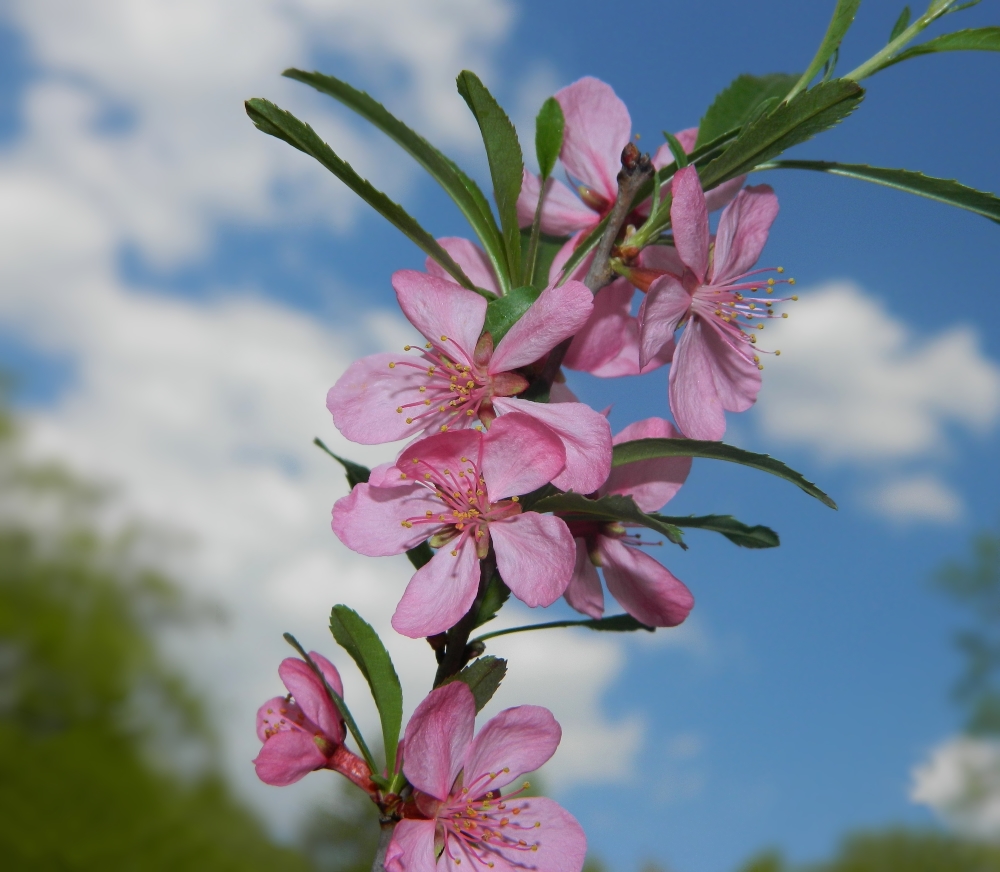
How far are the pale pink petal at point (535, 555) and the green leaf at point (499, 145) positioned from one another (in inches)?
15.5

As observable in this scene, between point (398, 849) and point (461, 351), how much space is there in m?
0.58

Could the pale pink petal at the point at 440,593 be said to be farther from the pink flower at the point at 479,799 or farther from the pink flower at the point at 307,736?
the pink flower at the point at 307,736

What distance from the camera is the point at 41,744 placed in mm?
7945

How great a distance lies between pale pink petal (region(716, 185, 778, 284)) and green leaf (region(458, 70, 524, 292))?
28cm

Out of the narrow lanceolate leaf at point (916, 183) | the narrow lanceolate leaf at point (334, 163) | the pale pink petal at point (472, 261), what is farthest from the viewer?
the pale pink petal at point (472, 261)

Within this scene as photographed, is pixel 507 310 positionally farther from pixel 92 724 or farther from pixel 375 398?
pixel 92 724

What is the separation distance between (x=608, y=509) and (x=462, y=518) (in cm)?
19

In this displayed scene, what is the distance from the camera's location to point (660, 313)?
1021 mm

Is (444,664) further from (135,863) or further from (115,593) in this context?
(115,593)

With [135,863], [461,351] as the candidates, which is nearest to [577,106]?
[461,351]

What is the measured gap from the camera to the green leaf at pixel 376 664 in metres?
1.05

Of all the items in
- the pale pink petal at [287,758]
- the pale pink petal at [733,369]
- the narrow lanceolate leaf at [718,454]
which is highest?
the pale pink petal at [733,369]

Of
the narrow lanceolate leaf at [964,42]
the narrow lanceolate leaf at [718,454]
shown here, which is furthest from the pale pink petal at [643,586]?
the narrow lanceolate leaf at [964,42]

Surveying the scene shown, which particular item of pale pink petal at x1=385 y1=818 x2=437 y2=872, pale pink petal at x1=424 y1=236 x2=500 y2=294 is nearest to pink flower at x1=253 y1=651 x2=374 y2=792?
pale pink petal at x1=385 y1=818 x2=437 y2=872
